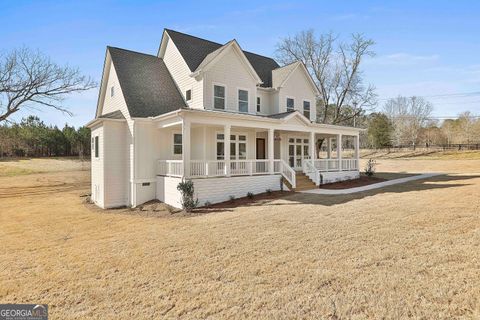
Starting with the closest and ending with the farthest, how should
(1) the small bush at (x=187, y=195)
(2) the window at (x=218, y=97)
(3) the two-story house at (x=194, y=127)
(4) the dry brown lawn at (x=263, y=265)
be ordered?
(4) the dry brown lawn at (x=263, y=265)
(1) the small bush at (x=187, y=195)
(3) the two-story house at (x=194, y=127)
(2) the window at (x=218, y=97)

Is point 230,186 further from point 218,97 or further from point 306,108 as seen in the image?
point 306,108

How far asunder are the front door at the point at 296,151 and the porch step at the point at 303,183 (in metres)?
2.64

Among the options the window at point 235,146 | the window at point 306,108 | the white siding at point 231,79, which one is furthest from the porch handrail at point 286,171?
the window at point 306,108

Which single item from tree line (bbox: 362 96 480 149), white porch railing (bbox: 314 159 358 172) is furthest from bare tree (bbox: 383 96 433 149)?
white porch railing (bbox: 314 159 358 172)

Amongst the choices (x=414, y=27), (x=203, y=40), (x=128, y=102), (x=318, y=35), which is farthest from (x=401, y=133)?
(x=128, y=102)

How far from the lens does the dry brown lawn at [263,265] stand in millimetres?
4125

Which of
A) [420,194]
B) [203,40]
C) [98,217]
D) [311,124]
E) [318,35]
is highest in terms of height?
[318,35]

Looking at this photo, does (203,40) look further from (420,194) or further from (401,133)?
(401,133)

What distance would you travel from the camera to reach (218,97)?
1697cm

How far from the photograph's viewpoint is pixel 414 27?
15328 mm

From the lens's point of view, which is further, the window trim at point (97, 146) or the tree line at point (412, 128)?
the tree line at point (412, 128)

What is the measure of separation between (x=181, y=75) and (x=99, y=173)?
25.6 ft

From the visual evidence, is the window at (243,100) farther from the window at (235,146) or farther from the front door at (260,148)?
the front door at (260,148)

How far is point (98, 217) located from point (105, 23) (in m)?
9.01
